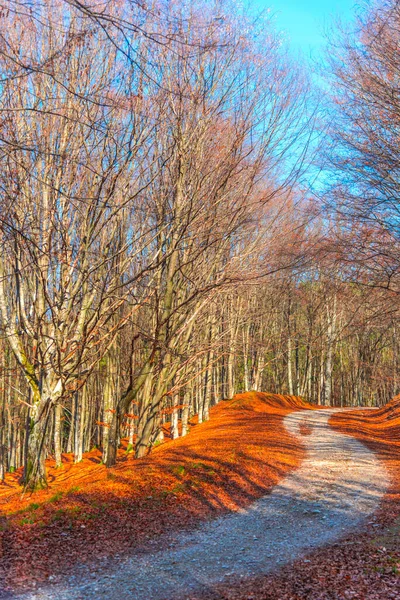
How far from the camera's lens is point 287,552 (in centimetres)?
626

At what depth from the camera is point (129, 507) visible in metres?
7.86

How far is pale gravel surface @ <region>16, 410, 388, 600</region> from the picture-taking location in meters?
5.24

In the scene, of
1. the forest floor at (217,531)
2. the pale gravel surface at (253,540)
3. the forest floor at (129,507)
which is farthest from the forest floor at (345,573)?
the forest floor at (129,507)

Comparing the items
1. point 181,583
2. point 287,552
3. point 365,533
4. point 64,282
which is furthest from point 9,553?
point 64,282

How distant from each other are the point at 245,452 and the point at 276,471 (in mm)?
1006

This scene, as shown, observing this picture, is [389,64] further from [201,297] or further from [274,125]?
[201,297]

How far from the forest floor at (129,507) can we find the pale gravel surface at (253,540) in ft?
0.84

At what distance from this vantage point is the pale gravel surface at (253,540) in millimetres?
5242

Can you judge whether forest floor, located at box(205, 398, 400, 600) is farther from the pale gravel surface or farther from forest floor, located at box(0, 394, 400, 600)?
the pale gravel surface

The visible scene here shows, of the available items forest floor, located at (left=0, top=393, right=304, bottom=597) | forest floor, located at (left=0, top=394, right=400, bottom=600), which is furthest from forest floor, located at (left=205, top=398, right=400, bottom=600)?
forest floor, located at (left=0, top=393, right=304, bottom=597)

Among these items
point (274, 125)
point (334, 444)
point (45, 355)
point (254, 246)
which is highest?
point (274, 125)

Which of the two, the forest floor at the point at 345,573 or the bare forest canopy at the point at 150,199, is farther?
the bare forest canopy at the point at 150,199

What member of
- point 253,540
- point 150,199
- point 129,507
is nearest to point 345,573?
point 253,540

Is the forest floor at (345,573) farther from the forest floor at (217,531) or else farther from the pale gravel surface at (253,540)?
the pale gravel surface at (253,540)
